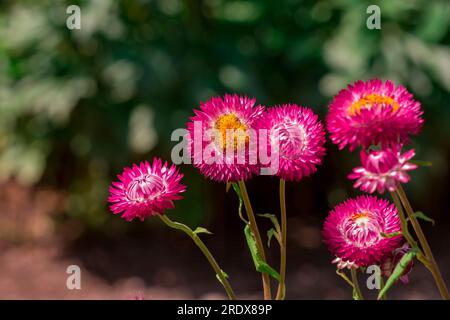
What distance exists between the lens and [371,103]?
3.24ft

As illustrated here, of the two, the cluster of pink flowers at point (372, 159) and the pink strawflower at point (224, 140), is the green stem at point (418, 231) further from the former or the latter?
the pink strawflower at point (224, 140)

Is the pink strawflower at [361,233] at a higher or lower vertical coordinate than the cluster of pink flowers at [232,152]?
lower

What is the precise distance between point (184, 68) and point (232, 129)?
3.26 meters

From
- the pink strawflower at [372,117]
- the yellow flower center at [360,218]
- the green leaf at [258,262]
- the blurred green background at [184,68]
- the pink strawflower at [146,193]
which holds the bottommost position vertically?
the green leaf at [258,262]

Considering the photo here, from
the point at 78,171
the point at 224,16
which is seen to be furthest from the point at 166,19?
the point at 78,171

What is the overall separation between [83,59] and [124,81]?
1.15 ft

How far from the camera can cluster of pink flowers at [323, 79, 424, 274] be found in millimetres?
910

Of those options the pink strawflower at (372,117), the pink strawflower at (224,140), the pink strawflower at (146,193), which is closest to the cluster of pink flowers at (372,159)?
the pink strawflower at (372,117)

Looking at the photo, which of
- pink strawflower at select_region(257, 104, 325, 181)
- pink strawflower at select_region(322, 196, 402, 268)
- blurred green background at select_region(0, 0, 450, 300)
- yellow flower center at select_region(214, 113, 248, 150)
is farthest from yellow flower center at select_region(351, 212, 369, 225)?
blurred green background at select_region(0, 0, 450, 300)

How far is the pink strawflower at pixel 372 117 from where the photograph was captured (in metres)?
0.94

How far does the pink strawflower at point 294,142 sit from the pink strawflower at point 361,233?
0.09m

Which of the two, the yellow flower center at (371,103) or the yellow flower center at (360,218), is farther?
the yellow flower center at (360,218)

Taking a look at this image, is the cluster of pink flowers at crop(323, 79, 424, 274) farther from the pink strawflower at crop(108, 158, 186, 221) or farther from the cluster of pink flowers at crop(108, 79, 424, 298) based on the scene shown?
the pink strawflower at crop(108, 158, 186, 221)

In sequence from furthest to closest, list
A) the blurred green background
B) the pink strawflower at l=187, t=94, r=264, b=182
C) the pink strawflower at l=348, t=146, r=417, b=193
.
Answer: the blurred green background < the pink strawflower at l=187, t=94, r=264, b=182 < the pink strawflower at l=348, t=146, r=417, b=193
